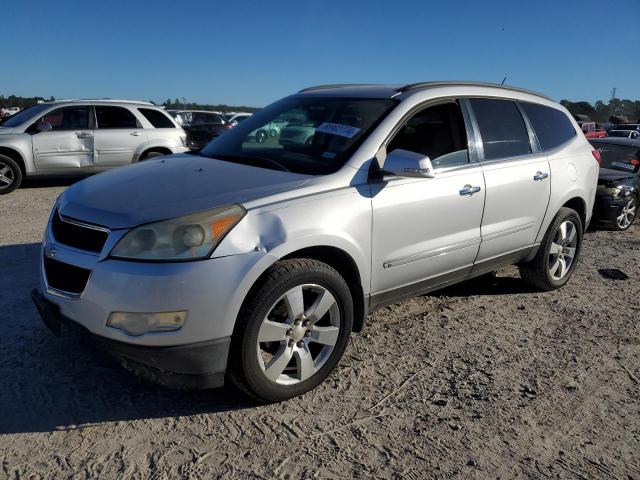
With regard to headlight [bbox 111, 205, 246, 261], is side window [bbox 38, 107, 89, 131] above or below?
above

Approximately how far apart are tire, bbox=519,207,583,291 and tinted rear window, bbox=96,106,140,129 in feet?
25.9

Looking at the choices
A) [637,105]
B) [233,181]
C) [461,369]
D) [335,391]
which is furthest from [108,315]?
[637,105]

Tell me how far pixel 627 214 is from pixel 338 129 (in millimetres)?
6561

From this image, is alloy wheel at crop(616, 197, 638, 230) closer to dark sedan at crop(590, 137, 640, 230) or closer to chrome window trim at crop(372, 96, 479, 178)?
dark sedan at crop(590, 137, 640, 230)

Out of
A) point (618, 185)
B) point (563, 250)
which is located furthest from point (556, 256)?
point (618, 185)

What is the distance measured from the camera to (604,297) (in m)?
4.91

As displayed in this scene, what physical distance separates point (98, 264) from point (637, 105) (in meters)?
83.1

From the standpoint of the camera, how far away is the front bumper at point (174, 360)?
257 centimetres

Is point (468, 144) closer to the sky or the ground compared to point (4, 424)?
closer to the sky

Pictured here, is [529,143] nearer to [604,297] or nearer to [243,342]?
[604,297]

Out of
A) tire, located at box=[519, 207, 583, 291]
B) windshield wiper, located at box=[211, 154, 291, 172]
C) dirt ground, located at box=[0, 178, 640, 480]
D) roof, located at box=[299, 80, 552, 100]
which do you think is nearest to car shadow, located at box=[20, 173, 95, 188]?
dirt ground, located at box=[0, 178, 640, 480]

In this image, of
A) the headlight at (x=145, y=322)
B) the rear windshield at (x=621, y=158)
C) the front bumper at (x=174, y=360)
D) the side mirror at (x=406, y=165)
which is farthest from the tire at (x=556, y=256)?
the rear windshield at (x=621, y=158)

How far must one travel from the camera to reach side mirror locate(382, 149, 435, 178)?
10.4 feet

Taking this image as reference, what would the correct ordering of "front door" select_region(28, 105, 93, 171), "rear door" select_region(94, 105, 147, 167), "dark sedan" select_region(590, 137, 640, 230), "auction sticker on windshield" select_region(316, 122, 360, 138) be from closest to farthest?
1. "auction sticker on windshield" select_region(316, 122, 360, 138)
2. "dark sedan" select_region(590, 137, 640, 230)
3. "front door" select_region(28, 105, 93, 171)
4. "rear door" select_region(94, 105, 147, 167)
